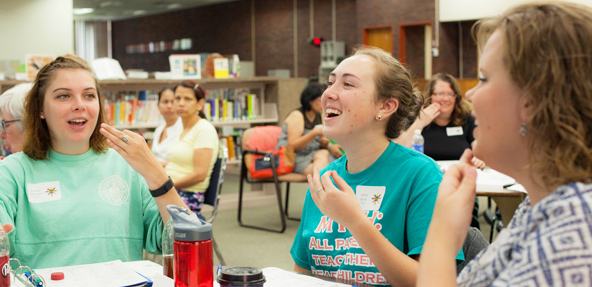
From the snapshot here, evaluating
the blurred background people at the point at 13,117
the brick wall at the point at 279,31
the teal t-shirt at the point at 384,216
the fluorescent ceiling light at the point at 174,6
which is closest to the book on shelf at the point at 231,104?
the blurred background people at the point at 13,117

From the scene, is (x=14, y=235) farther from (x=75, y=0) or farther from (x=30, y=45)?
(x=75, y=0)

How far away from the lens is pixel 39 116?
2.16 meters

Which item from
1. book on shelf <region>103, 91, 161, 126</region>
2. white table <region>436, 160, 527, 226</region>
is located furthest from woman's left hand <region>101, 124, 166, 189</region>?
book on shelf <region>103, 91, 161, 126</region>

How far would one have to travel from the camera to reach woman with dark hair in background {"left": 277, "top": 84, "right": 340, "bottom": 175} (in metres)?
5.66

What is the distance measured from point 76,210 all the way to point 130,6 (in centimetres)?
1490

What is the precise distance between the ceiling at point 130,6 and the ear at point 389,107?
556 inches

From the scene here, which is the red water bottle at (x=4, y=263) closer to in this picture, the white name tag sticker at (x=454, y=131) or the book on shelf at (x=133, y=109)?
the white name tag sticker at (x=454, y=131)

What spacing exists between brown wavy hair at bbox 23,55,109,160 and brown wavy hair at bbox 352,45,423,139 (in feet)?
3.21

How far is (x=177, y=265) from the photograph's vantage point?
4.25ft

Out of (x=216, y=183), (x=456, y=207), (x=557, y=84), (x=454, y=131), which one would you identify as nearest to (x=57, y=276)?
(x=456, y=207)

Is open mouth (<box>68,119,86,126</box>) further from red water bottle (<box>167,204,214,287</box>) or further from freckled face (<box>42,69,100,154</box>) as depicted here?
red water bottle (<box>167,204,214,287</box>)

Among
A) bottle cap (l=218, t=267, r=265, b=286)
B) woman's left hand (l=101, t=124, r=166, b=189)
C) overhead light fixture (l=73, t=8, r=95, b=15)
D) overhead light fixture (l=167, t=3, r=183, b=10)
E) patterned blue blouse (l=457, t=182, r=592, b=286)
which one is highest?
overhead light fixture (l=167, t=3, r=183, b=10)

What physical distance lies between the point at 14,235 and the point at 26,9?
797 cm

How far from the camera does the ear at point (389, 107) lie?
191cm
